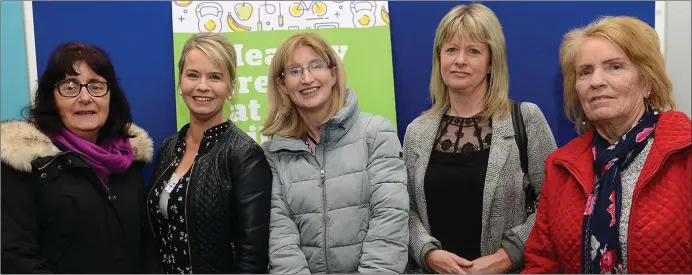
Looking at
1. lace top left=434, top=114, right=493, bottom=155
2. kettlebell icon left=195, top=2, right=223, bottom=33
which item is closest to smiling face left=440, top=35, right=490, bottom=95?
lace top left=434, top=114, right=493, bottom=155

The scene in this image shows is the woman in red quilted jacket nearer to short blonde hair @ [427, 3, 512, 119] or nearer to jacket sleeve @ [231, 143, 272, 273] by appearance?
short blonde hair @ [427, 3, 512, 119]

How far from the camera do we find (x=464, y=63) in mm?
2699

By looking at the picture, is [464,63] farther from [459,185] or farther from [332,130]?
[332,130]

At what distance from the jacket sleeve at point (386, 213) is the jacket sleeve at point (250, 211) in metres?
0.42

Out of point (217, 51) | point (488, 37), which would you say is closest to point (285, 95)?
point (217, 51)

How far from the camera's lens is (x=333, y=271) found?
258cm

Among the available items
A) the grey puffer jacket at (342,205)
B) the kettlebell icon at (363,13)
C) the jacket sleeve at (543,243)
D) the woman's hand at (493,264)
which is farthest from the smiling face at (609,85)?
the kettlebell icon at (363,13)

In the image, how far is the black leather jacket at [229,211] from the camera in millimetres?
2584

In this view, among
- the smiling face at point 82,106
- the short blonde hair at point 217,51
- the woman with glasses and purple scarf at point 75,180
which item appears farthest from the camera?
the short blonde hair at point 217,51

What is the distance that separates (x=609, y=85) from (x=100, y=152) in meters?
2.05

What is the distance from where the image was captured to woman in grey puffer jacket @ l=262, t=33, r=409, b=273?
101 inches

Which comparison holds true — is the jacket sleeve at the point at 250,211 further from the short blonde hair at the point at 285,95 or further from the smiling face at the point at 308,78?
the smiling face at the point at 308,78

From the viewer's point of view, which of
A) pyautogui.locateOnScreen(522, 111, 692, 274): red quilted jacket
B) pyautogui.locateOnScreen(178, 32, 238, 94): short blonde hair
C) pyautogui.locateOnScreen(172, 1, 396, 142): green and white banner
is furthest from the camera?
pyautogui.locateOnScreen(172, 1, 396, 142): green and white banner

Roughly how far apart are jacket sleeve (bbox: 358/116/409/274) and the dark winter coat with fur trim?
1.01m
